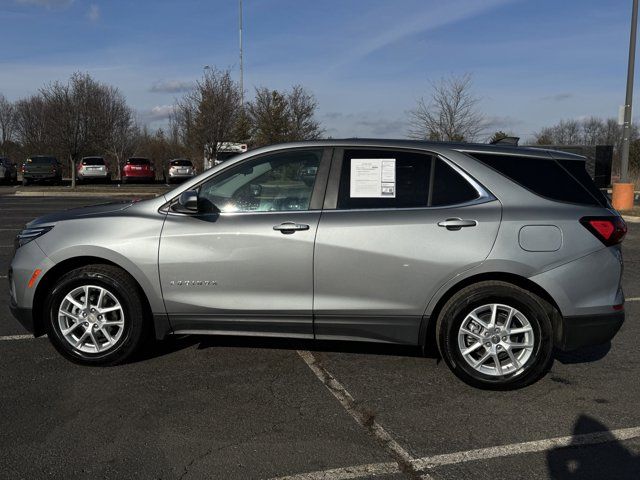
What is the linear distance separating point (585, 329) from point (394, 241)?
145 cm

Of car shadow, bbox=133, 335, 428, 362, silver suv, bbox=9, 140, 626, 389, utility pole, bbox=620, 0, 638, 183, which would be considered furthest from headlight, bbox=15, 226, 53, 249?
utility pole, bbox=620, 0, 638, 183

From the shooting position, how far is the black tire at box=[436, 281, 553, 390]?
12.9ft

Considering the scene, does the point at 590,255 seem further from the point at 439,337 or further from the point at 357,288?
the point at 357,288

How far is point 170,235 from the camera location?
164 inches

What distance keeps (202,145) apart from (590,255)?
26.1 meters

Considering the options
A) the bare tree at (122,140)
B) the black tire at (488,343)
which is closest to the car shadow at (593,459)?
the black tire at (488,343)

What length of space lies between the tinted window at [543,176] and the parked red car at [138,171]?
3218 centimetres

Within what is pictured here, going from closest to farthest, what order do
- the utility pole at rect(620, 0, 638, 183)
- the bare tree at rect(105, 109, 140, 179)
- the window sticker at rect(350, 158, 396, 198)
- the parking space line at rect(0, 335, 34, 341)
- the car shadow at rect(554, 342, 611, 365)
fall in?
the window sticker at rect(350, 158, 396, 198) → the car shadow at rect(554, 342, 611, 365) → the parking space line at rect(0, 335, 34, 341) → the utility pole at rect(620, 0, 638, 183) → the bare tree at rect(105, 109, 140, 179)

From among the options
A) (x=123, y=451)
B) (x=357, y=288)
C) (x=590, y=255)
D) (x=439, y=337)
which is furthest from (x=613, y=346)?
(x=123, y=451)

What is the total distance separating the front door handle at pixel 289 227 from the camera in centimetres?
403

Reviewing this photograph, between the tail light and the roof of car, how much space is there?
0.52 meters

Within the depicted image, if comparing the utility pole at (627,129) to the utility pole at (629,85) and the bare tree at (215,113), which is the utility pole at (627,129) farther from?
the bare tree at (215,113)

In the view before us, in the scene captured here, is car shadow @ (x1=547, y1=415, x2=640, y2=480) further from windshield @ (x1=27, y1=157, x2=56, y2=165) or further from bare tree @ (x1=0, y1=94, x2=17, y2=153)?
bare tree @ (x1=0, y1=94, x2=17, y2=153)

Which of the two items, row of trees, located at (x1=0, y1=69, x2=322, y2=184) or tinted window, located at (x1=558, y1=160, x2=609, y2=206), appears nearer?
tinted window, located at (x1=558, y1=160, x2=609, y2=206)
